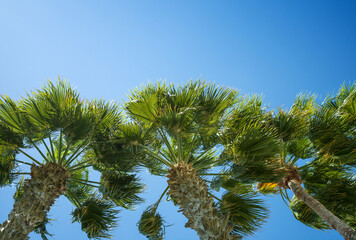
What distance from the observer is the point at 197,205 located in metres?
4.29

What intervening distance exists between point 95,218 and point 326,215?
4.63 m

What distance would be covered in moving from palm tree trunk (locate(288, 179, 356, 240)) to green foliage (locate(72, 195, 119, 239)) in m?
3.99

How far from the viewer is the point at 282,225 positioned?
65.0 ft

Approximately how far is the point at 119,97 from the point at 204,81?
194 centimetres

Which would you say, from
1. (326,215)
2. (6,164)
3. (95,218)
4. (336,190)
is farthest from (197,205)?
(6,164)

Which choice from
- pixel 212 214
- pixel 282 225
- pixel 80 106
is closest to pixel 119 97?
pixel 80 106

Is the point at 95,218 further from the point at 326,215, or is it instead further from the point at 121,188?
the point at 326,215

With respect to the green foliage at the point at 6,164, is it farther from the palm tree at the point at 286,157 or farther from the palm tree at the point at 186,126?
the palm tree at the point at 286,157

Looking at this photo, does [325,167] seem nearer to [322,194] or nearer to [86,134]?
[322,194]

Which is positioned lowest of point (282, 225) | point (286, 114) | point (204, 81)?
point (286, 114)

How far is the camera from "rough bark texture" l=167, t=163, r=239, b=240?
12.6 ft

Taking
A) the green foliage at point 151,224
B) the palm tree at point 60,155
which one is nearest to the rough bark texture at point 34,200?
the palm tree at point 60,155

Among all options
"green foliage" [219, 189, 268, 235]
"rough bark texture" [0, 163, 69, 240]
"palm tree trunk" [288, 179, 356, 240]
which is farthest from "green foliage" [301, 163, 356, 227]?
"rough bark texture" [0, 163, 69, 240]

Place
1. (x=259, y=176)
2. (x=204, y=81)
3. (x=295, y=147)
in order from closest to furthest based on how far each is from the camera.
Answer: (x=259, y=176), (x=204, y=81), (x=295, y=147)
